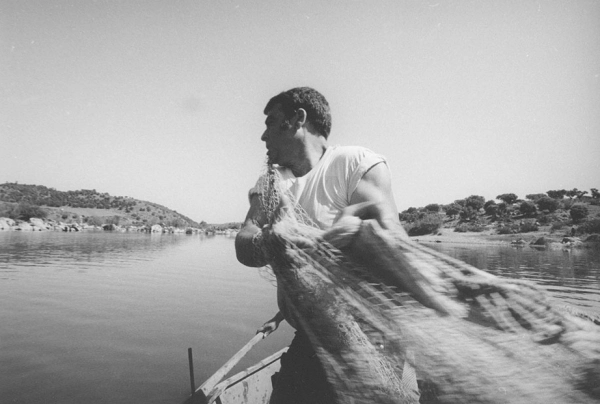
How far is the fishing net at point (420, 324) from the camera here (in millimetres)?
1071

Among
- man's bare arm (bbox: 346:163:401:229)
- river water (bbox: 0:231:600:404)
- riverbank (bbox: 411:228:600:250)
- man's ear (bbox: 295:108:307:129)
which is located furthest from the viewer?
riverbank (bbox: 411:228:600:250)

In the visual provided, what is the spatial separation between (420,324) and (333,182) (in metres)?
0.92

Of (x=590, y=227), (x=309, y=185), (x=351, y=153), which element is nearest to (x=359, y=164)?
(x=351, y=153)

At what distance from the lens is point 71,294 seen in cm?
1576

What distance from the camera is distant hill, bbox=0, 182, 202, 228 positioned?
109 metres

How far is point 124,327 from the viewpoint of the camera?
11.6 meters

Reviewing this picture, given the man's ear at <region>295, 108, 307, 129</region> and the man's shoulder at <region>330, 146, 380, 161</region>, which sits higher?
the man's ear at <region>295, 108, 307, 129</region>

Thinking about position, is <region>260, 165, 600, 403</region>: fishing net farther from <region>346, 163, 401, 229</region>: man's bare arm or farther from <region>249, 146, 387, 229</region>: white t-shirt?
<region>249, 146, 387, 229</region>: white t-shirt

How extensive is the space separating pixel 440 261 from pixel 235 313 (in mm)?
15136

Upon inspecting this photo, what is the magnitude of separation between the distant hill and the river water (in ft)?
333

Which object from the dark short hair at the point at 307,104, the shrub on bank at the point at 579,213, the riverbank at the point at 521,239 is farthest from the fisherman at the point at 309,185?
the shrub on bank at the point at 579,213

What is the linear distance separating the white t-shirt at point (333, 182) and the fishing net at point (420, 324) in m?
0.31

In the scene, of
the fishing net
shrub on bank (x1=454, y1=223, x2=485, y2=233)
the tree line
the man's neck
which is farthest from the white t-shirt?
shrub on bank (x1=454, y1=223, x2=485, y2=233)

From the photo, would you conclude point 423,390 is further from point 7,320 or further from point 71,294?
point 71,294
